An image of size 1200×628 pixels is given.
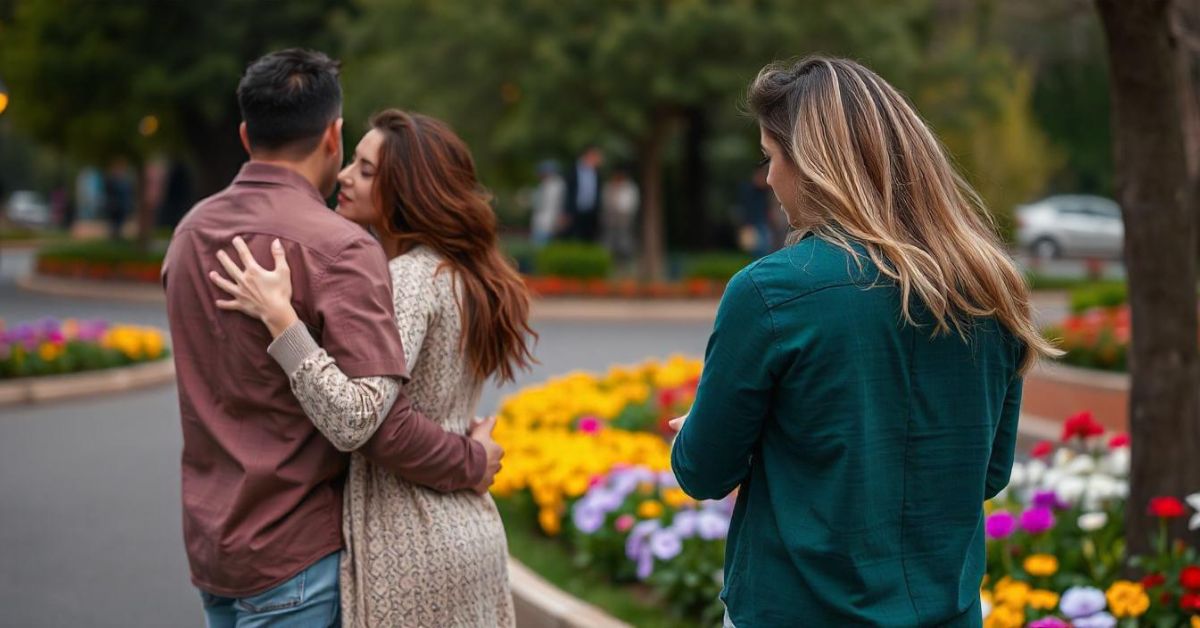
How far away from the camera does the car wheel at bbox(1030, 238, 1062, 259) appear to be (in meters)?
35.8

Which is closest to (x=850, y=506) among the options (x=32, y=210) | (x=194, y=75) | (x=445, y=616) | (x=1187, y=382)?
(x=445, y=616)

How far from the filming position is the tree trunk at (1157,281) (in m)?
4.31

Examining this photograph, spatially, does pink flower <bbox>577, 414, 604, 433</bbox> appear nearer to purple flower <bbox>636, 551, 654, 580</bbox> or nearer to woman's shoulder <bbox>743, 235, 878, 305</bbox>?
purple flower <bbox>636, 551, 654, 580</bbox>

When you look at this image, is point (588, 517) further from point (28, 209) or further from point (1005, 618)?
point (28, 209)

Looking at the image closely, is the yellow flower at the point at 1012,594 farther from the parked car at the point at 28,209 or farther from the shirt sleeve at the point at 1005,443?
the parked car at the point at 28,209

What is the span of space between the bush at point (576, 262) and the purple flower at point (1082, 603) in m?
16.0

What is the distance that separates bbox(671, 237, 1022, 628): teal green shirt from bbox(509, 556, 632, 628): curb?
2.44m

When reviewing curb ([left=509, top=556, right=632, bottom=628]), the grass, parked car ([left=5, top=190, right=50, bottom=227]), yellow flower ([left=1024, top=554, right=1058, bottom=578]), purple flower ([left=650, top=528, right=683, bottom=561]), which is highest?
yellow flower ([left=1024, top=554, right=1058, bottom=578])

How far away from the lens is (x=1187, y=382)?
438 centimetres

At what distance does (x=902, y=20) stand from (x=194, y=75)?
11711mm

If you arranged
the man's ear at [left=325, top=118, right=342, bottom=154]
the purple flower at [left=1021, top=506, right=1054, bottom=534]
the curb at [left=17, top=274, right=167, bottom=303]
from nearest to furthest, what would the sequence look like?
the man's ear at [left=325, top=118, right=342, bottom=154]
the purple flower at [left=1021, top=506, right=1054, bottom=534]
the curb at [left=17, top=274, right=167, bottom=303]

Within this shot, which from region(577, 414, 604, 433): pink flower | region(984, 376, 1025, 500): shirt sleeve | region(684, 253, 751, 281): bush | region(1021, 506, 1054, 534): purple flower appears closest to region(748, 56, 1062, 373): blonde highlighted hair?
region(984, 376, 1025, 500): shirt sleeve

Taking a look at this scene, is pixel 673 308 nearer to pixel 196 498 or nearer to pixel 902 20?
pixel 902 20

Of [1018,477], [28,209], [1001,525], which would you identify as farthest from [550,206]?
[28,209]
